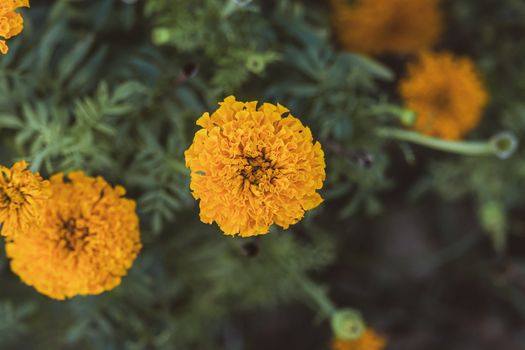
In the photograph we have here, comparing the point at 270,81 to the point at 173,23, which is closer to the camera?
the point at 173,23

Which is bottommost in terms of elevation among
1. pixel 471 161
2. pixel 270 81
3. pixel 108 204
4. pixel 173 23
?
pixel 108 204

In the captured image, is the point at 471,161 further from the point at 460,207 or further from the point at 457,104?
the point at 460,207

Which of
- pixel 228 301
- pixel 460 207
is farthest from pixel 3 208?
pixel 460 207

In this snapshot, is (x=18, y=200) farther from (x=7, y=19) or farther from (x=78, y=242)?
(x=7, y=19)

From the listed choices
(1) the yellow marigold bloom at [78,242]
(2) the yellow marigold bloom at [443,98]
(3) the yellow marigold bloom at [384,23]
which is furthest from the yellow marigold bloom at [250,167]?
(3) the yellow marigold bloom at [384,23]

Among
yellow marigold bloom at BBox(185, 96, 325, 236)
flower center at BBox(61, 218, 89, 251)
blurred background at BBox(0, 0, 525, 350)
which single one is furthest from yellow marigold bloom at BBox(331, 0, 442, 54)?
flower center at BBox(61, 218, 89, 251)

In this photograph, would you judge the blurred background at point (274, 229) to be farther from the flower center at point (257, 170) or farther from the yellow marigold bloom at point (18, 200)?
the flower center at point (257, 170)
